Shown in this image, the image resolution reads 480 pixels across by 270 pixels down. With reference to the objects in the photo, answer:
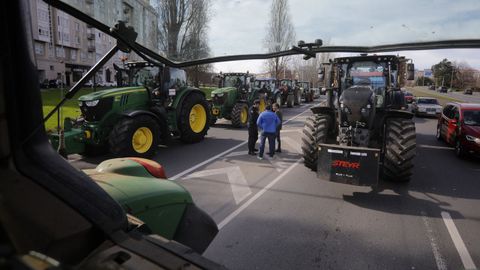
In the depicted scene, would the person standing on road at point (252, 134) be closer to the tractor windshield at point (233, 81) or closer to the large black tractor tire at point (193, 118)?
the large black tractor tire at point (193, 118)

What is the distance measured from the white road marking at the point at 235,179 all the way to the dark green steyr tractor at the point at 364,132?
58.7 inches

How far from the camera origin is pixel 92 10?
5.45 ft

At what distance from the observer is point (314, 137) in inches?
299

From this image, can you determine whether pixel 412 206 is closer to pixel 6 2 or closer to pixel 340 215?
pixel 340 215

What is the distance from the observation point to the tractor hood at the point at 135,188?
7.06 feet

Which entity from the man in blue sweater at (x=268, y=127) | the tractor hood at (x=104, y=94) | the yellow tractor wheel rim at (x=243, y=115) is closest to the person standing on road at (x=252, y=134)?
the man in blue sweater at (x=268, y=127)

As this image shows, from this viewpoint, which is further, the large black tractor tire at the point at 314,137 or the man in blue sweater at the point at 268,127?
the man in blue sweater at the point at 268,127

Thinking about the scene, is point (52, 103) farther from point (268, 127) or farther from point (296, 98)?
point (296, 98)

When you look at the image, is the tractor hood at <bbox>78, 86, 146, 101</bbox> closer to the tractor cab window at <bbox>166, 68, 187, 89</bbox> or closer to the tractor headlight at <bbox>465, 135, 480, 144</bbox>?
the tractor cab window at <bbox>166, 68, 187, 89</bbox>

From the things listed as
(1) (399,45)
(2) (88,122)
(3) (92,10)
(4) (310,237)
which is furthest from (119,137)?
(1) (399,45)

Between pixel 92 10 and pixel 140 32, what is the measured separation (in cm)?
31

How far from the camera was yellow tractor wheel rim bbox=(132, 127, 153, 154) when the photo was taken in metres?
→ 8.73

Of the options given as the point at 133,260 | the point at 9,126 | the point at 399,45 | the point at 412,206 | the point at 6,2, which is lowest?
the point at 412,206

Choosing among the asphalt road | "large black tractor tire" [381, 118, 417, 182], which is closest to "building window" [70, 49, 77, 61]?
the asphalt road
